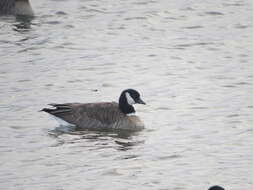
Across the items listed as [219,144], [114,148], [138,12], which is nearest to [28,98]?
[114,148]

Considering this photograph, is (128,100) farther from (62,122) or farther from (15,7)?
(15,7)

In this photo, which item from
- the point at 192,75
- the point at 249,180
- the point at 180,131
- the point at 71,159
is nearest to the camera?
the point at 249,180

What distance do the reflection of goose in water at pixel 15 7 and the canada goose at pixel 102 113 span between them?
9.09 m

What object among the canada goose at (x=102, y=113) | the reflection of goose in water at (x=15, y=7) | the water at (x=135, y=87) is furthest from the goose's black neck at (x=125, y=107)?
the reflection of goose in water at (x=15, y=7)

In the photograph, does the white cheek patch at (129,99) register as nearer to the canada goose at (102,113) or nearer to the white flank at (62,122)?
the canada goose at (102,113)

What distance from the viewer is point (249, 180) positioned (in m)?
13.1

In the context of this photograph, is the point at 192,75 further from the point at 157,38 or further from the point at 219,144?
the point at 219,144

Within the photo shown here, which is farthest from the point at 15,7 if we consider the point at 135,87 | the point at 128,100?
the point at 128,100

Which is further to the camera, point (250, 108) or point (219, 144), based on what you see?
point (250, 108)

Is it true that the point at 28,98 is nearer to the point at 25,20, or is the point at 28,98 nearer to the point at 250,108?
the point at 250,108

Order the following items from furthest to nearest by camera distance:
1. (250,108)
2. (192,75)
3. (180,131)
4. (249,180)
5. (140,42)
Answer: (140,42) → (192,75) → (250,108) → (180,131) → (249,180)

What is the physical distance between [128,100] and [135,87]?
2.32 meters

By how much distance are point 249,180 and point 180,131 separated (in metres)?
3.29

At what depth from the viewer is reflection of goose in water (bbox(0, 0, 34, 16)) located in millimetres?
25766
